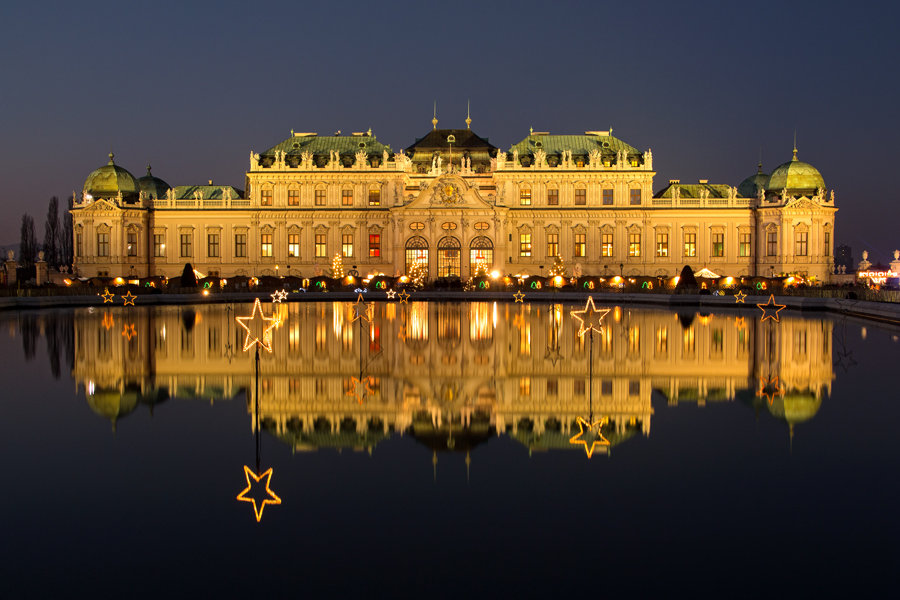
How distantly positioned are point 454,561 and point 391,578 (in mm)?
660

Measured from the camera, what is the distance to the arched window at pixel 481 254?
7725 centimetres

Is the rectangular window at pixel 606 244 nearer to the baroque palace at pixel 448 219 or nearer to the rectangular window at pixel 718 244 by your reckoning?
the baroque palace at pixel 448 219

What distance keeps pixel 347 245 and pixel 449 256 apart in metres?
11.4

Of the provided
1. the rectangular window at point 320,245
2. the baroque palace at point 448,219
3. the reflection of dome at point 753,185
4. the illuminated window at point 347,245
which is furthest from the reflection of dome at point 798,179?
the rectangular window at point 320,245

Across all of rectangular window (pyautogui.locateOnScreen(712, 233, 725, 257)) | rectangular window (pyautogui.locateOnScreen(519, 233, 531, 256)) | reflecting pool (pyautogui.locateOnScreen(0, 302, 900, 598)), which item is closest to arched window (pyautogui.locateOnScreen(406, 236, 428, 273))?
rectangular window (pyautogui.locateOnScreen(519, 233, 531, 256))

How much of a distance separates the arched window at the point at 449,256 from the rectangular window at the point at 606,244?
15652mm

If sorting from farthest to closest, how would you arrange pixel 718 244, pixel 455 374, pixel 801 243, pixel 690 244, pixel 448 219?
pixel 718 244 < pixel 690 244 < pixel 448 219 < pixel 801 243 < pixel 455 374

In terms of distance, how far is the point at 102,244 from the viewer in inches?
3088

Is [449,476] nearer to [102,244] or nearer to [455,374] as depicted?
[455,374]

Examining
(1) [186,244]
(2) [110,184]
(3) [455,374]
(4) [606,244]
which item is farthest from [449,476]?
(2) [110,184]

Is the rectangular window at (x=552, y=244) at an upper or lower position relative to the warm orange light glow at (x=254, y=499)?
upper

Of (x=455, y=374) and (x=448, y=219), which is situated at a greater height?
(x=448, y=219)

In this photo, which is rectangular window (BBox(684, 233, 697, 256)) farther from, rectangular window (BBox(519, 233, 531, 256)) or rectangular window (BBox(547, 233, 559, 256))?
rectangular window (BBox(519, 233, 531, 256))

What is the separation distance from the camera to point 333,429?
1202 cm
